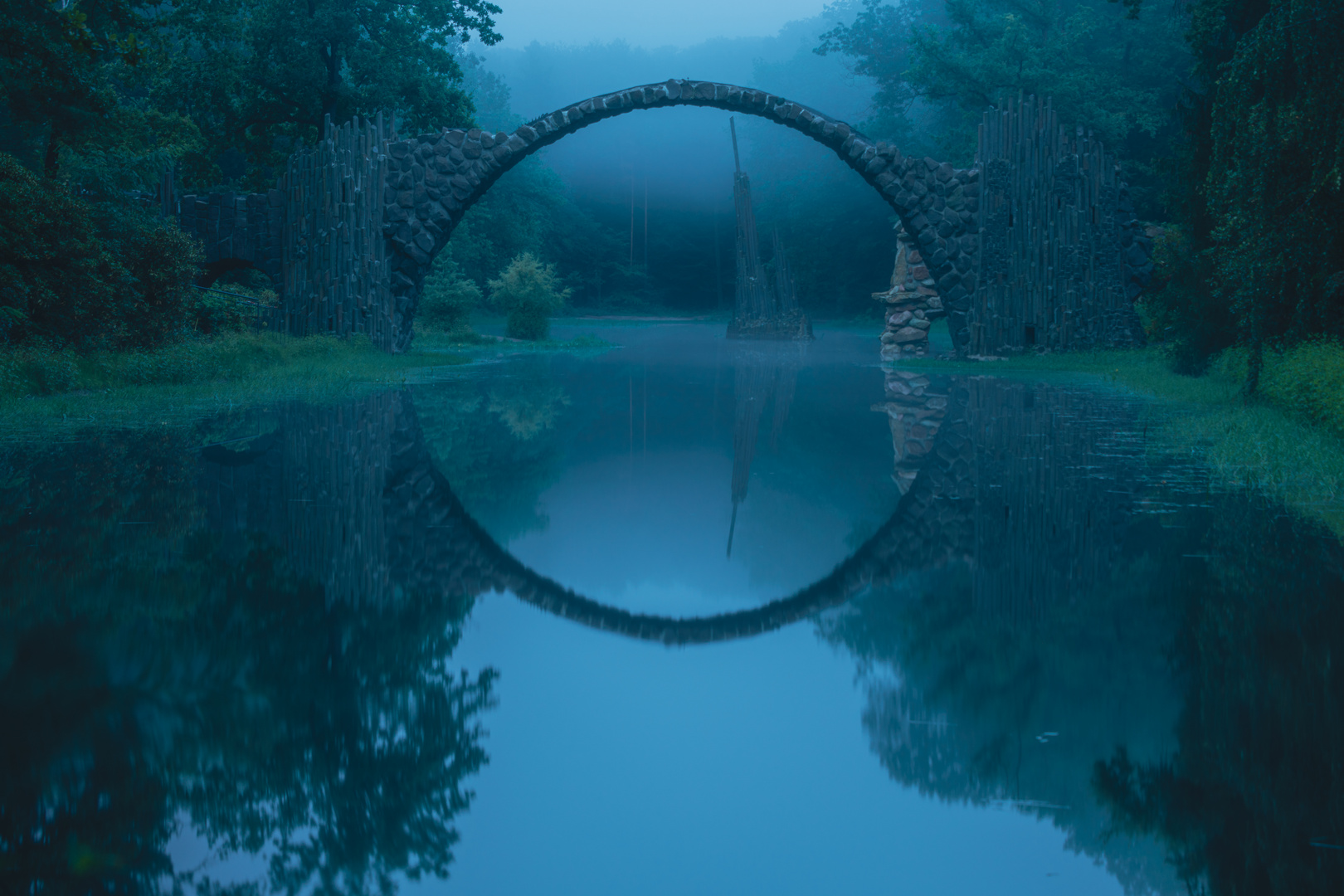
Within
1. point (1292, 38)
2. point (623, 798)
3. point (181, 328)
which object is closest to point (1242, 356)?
point (1292, 38)

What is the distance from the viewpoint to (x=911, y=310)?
27.7 meters

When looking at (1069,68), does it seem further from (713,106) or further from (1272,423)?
(1272,423)

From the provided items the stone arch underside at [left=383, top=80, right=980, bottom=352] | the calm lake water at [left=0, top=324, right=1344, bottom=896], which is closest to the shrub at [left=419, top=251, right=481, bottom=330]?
the stone arch underside at [left=383, top=80, right=980, bottom=352]

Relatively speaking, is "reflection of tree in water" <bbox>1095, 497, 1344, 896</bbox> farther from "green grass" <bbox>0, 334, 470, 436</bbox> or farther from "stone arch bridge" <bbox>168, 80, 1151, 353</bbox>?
"stone arch bridge" <bbox>168, 80, 1151, 353</bbox>

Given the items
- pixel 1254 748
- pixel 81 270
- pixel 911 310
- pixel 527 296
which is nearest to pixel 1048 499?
pixel 1254 748

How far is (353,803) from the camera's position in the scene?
286cm

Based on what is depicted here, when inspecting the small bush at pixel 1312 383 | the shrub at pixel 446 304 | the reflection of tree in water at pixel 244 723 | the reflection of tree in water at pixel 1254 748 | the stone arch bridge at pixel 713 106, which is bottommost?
the shrub at pixel 446 304

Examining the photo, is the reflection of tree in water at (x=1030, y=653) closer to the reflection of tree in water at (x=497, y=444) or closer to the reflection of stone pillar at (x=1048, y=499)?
the reflection of stone pillar at (x=1048, y=499)

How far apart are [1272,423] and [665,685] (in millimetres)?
8564

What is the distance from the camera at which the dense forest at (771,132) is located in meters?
11.5

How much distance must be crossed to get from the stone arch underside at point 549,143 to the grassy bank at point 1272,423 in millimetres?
7156

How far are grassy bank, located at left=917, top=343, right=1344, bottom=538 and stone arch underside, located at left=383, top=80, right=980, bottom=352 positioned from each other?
23.5ft

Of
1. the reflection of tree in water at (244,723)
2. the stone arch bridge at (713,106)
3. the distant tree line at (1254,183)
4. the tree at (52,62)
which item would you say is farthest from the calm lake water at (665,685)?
the stone arch bridge at (713,106)

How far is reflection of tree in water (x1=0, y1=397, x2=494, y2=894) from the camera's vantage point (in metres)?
2.62
